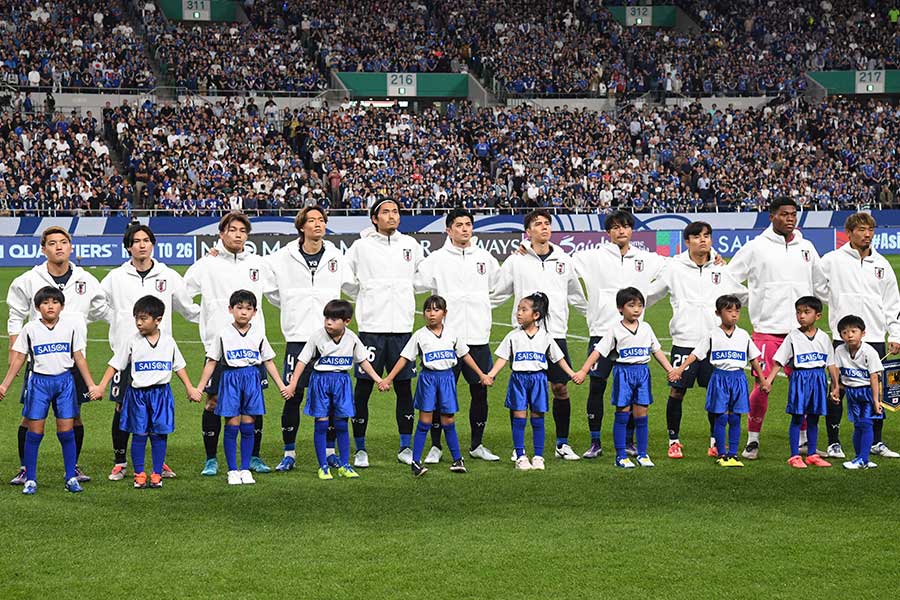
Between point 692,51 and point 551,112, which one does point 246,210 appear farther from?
point 692,51

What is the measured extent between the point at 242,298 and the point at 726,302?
159 inches

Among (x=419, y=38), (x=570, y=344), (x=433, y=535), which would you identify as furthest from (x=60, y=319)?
(x=419, y=38)

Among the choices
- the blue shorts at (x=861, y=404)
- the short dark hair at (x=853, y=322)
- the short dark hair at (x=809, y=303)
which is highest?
the short dark hair at (x=809, y=303)

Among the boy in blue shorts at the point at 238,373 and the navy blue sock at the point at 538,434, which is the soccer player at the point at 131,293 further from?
the navy blue sock at the point at 538,434

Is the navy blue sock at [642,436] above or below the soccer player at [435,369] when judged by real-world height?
below

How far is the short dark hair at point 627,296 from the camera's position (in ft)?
31.2

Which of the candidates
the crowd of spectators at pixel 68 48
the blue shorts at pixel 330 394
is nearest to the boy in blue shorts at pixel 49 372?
the blue shorts at pixel 330 394

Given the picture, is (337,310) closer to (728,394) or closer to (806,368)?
(728,394)

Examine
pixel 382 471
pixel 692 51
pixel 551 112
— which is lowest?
pixel 382 471

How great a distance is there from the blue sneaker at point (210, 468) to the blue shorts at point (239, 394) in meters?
0.53

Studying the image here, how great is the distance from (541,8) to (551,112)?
10.2 meters

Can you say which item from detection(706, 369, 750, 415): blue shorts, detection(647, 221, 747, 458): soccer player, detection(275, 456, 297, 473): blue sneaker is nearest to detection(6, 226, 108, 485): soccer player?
detection(275, 456, 297, 473): blue sneaker

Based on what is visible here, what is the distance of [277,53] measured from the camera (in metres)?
45.9

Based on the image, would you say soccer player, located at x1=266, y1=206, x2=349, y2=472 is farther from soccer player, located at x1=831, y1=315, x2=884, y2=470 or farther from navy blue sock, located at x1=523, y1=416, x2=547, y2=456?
soccer player, located at x1=831, y1=315, x2=884, y2=470
